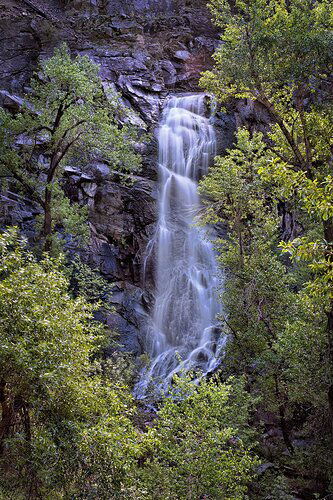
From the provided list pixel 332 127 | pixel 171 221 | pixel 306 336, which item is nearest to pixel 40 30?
pixel 171 221

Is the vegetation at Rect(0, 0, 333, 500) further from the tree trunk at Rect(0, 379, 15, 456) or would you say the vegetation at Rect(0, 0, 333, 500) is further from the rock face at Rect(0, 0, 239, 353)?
the rock face at Rect(0, 0, 239, 353)

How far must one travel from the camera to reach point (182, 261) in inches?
973

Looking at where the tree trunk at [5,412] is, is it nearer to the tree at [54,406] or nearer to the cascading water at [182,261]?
the tree at [54,406]

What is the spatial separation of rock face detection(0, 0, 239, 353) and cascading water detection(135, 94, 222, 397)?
0.85 meters

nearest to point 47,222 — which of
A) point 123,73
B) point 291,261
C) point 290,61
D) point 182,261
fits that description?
point 291,261

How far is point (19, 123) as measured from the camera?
49.7ft

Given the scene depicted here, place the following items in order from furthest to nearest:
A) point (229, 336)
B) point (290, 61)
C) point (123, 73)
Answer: point (123, 73) → point (229, 336) → point (290, 61)

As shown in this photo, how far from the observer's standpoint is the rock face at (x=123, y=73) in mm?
23188

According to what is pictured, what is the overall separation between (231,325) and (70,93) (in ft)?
33.3

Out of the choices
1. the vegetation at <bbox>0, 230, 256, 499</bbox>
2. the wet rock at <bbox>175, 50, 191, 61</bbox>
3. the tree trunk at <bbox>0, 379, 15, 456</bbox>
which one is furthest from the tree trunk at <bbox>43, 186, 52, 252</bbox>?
the wet rock at <bbox>175, 50, 191, 61</bbox>

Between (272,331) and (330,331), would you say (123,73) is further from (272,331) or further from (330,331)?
(330,331)

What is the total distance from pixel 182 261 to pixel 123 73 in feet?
58.7

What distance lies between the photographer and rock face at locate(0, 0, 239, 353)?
2319 cm

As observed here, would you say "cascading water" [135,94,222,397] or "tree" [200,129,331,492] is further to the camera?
"cascading water" [135,94,222,397]
